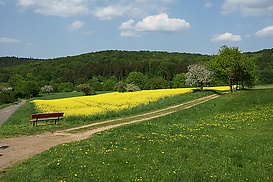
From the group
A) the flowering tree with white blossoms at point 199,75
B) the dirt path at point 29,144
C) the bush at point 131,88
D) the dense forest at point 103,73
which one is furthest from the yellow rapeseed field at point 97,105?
the dense forest at point 103,73

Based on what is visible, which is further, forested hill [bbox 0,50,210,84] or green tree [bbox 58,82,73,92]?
forested hill [bbox 0,50,210,84]

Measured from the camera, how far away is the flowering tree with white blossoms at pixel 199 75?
175 ft

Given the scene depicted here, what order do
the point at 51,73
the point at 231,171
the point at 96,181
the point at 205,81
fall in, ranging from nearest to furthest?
the point at 96,181
the point at 231,171
the point at 205,81
the point at 51,73

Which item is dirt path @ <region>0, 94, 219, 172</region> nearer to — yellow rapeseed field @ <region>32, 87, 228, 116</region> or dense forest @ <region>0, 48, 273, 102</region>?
yellow rapeseed field @ <region>32, 87, 228, 116</region>

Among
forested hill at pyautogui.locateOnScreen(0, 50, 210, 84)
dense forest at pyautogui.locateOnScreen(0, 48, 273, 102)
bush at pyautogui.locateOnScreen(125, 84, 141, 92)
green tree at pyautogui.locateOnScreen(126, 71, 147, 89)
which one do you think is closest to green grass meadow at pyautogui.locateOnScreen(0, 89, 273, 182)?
bush at pyautogui.locateOnScreen(125, 84, 141, 92)

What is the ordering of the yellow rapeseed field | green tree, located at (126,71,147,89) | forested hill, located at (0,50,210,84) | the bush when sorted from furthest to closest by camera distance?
forested hill, located at (0,50,210,84) < green tree, located at (126,71,147,89) < the bush < the yellow rapeseed field

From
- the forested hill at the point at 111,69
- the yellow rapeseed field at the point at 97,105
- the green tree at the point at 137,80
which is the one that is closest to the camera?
the yellow rapeseed field at the point at 97,105

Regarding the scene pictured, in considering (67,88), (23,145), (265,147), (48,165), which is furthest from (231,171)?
(67,88)

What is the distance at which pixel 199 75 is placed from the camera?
54.1 m

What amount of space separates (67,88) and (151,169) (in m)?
141

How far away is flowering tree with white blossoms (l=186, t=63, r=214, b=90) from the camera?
5339cm

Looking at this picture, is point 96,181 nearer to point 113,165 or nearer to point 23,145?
point 113,165

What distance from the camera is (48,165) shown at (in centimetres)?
1073

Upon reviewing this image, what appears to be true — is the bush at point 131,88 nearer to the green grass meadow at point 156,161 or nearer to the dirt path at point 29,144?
the dirt path at point 29,144
